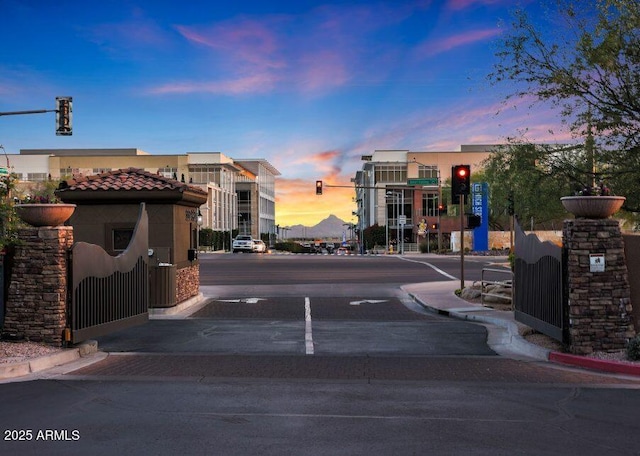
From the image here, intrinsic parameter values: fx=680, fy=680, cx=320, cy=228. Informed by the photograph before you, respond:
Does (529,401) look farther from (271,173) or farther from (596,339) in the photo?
(271,173)

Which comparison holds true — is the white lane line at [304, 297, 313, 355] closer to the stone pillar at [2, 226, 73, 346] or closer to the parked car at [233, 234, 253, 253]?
the stone pillar at [2, 226, 73, 346]

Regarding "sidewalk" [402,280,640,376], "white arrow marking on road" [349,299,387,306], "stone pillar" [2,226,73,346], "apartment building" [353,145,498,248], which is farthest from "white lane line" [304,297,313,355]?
"apartment building" [353,145,498,248]

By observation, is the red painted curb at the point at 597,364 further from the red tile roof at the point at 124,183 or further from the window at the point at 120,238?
the window at the point at 120,238

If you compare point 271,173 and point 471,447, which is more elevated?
point 271,173

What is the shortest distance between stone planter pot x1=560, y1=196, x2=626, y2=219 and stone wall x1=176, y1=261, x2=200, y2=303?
12.0 meters

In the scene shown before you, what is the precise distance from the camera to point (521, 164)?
709 inches

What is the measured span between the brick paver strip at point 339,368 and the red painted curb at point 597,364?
37 centimetres

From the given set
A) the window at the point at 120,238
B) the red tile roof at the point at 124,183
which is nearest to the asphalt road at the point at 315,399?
the window at the point at 120,238

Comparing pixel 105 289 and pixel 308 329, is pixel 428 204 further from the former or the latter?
pixel 105 289

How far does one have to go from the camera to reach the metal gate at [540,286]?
11625 millimetres

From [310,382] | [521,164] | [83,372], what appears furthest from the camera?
[521,164]

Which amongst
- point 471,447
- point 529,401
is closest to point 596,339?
point 529,401

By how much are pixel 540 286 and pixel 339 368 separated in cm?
434

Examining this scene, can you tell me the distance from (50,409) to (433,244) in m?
76.1
